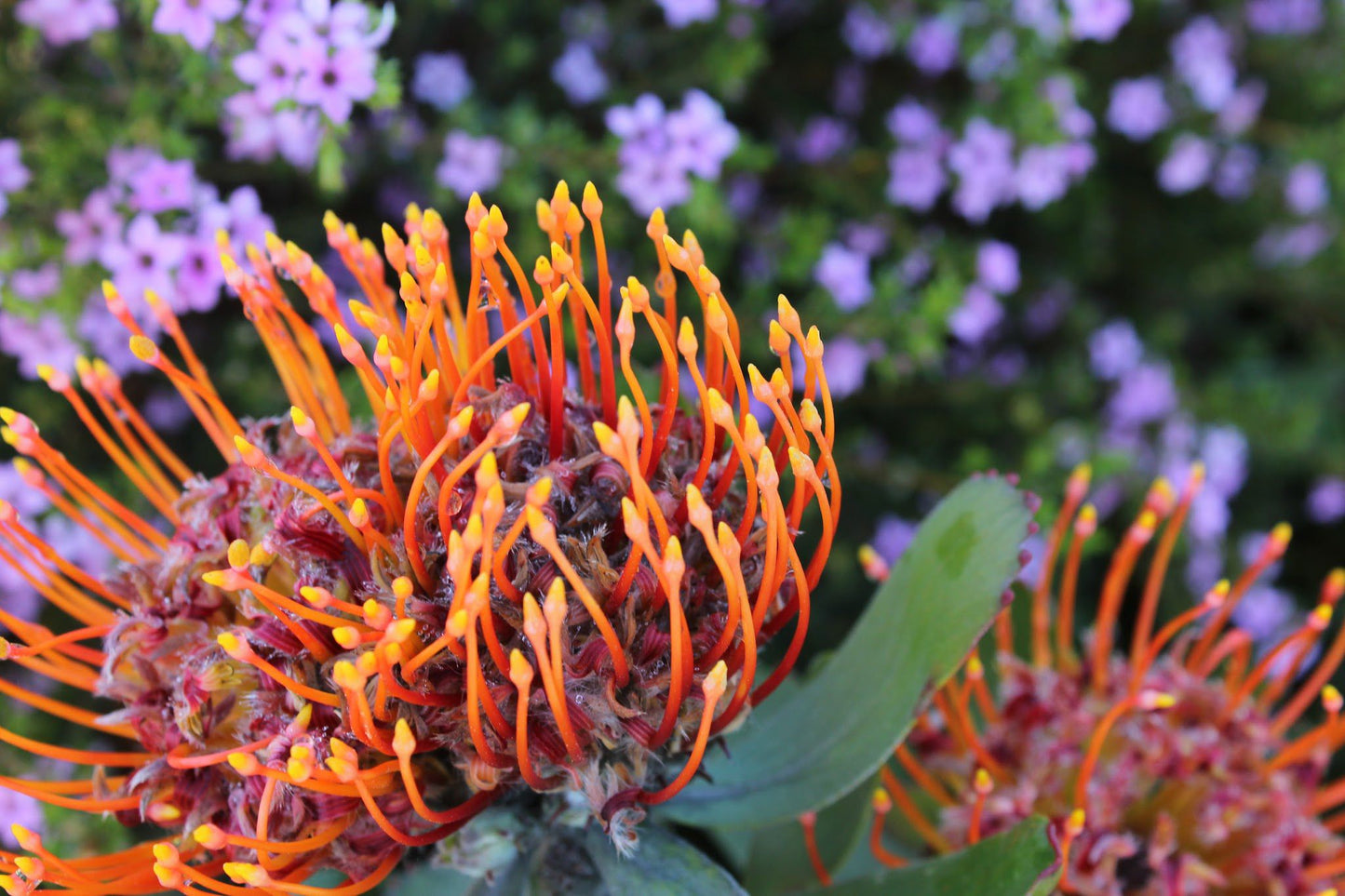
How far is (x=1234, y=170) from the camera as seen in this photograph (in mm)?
1213

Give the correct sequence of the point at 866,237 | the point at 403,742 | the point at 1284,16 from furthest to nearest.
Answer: the point at 1284,16 → the point at 866,237 → the point at 403,742

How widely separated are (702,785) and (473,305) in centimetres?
32

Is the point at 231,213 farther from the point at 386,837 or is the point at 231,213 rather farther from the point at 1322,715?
the point at 1322,715

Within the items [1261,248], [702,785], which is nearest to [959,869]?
[702,785]

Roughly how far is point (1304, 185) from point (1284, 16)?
23 centimetres

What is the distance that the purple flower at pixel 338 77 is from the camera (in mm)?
711

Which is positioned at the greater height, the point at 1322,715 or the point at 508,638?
the point at 508,638

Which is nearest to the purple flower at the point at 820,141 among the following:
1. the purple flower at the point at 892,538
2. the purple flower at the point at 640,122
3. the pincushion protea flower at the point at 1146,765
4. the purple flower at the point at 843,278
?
the purple flower at the point at 843,278

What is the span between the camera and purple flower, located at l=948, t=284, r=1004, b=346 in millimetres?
974

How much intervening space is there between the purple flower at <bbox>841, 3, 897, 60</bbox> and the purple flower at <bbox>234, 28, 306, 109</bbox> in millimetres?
580

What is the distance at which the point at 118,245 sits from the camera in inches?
30.4

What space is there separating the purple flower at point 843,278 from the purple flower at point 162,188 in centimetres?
53

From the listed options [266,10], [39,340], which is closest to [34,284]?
[39,340]

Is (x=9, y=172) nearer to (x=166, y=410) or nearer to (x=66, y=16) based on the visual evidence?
(x=66, y=16)
